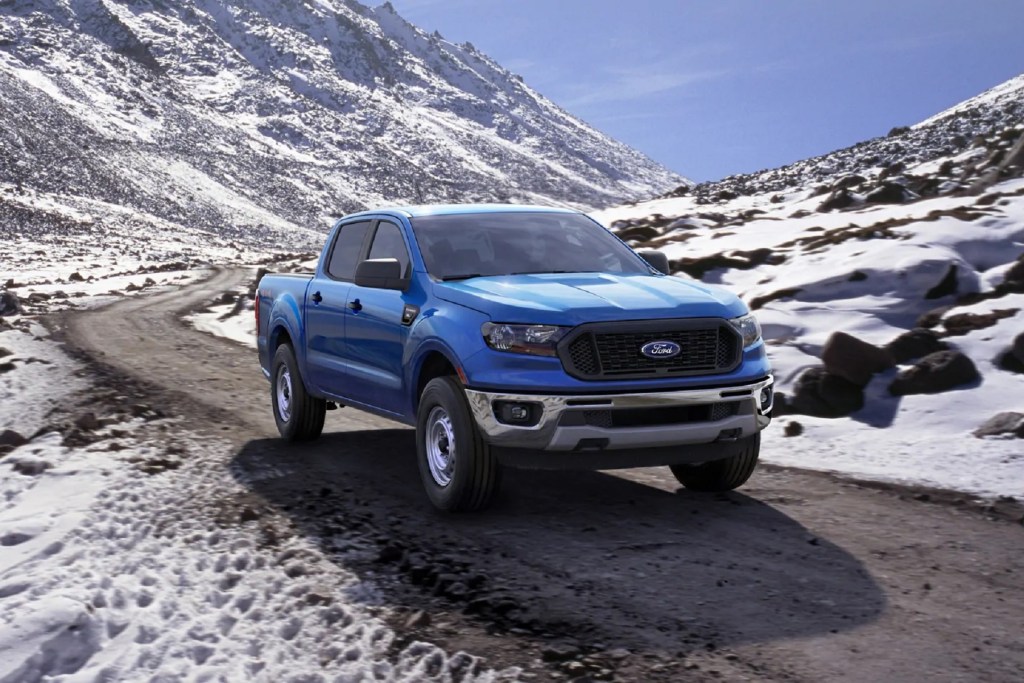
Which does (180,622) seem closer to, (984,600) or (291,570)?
(291,570)

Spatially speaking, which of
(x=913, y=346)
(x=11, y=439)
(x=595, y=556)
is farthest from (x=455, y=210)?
(x=913, y=346)

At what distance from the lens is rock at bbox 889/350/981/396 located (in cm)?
962

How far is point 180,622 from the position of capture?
4.80 m

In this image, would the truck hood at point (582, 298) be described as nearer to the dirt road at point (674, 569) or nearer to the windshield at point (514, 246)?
the windshield at point (514, 246)

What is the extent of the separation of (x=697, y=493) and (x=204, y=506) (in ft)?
10.1

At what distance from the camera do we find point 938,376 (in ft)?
31.6

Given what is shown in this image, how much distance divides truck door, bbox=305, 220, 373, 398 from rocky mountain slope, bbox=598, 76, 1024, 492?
137 inches

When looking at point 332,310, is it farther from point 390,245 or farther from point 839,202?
point 839,202

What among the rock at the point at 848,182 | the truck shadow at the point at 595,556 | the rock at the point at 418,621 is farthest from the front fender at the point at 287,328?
the rock at the point at 848,182

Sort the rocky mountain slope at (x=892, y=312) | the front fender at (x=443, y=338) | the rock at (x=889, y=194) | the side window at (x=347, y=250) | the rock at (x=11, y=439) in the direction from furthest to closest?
the rock at (x=889, y=194)
the rock at (x=11, y=439)
the rocky mountain slope at (x=892, y=312)
the side window at (x=347, y=250)
the front fender at (x=443, y=338)

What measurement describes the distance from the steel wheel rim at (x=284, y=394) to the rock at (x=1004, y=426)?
5.29 meters

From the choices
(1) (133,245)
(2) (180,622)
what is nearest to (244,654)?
(2) (180,622)

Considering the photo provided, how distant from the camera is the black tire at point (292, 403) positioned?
8648 mm

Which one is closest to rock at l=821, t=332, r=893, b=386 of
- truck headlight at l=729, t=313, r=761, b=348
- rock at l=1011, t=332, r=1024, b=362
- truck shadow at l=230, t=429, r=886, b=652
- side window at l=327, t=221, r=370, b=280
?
rock at l=1011, t=332, r=1024, b=362
